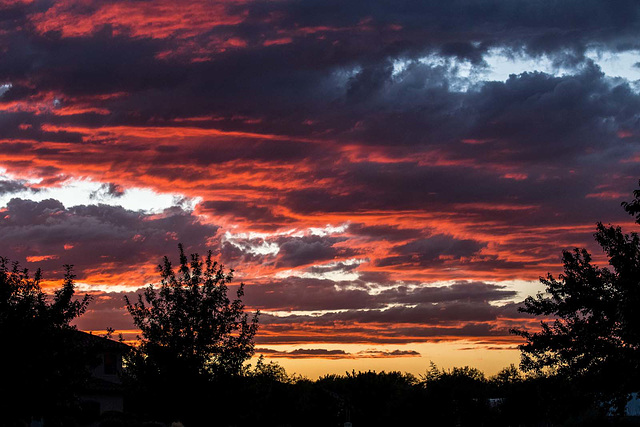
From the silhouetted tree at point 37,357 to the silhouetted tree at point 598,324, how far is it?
19.9 meters

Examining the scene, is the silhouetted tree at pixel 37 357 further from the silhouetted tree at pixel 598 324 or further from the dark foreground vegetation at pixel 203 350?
the silhouetted tree at pixel 598 324

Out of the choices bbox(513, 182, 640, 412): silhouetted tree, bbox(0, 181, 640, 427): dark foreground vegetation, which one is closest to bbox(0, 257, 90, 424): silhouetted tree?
bbox(0, 181, 640, 427): dark foreground vegetation

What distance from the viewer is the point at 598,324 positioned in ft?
105

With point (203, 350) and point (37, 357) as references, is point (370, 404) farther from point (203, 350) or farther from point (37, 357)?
point (37, 357)

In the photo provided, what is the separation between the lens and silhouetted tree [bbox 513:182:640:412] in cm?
3075

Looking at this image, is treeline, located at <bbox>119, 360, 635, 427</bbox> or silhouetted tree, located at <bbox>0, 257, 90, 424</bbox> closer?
silhouetted tree, located at <bbox>0, 257, 90, 424</bbox>

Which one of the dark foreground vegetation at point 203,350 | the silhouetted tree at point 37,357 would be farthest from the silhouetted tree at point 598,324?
the silhouetted tree at point 37,357

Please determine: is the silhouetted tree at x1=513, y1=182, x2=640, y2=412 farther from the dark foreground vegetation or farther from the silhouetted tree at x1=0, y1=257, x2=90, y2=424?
the silhouetted tree at x1=0, y1=257, x2=90, y2=424

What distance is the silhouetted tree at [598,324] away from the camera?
3075 cm

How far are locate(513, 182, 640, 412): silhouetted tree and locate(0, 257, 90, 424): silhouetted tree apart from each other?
19936mm

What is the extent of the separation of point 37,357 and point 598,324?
22.8 meters

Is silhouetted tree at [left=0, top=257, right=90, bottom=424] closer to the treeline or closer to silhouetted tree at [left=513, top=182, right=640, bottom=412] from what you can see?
the treeline

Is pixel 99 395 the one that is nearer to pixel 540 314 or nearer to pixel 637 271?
pixel 540 314

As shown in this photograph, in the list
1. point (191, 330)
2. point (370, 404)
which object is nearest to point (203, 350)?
point (191, 330)
